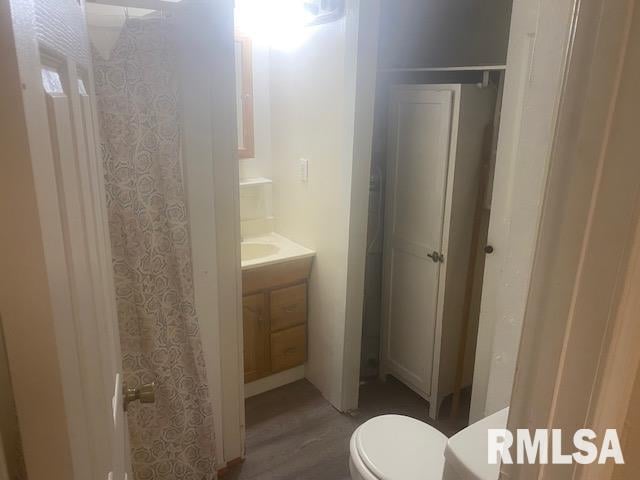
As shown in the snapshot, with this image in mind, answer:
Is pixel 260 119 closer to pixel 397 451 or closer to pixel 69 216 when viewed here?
pixel 397 451

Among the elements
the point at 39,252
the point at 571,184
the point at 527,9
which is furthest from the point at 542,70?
the point at 39,252

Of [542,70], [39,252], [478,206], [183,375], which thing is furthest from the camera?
[478,206]

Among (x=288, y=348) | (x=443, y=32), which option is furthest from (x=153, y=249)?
(x=443, y=32)

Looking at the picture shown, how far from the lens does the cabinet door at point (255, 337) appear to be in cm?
238

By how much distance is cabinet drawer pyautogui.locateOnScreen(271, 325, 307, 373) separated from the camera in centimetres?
252

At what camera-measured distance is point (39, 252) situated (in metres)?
0.33

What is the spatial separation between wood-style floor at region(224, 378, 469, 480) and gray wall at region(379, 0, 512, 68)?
5.88ft

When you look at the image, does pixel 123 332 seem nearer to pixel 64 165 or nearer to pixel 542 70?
pixel 64 165

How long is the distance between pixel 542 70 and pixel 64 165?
4.04 ft

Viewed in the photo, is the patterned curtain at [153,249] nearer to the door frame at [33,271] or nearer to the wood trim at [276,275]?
the wood trim at [276,275]

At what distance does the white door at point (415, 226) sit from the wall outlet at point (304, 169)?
41cm

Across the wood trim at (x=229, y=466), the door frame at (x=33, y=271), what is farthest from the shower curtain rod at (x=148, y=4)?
the wood trim at (x=229, y=466)

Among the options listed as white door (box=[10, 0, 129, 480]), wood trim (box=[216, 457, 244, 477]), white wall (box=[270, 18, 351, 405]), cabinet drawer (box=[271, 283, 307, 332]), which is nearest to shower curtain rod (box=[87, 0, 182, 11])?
white wall (box=[270, 18, 351, 405])

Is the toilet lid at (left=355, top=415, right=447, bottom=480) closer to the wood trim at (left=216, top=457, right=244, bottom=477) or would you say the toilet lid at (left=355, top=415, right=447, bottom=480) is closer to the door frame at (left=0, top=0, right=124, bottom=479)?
the wood trim at (left=216, top=457, right=244, bottom=477)
